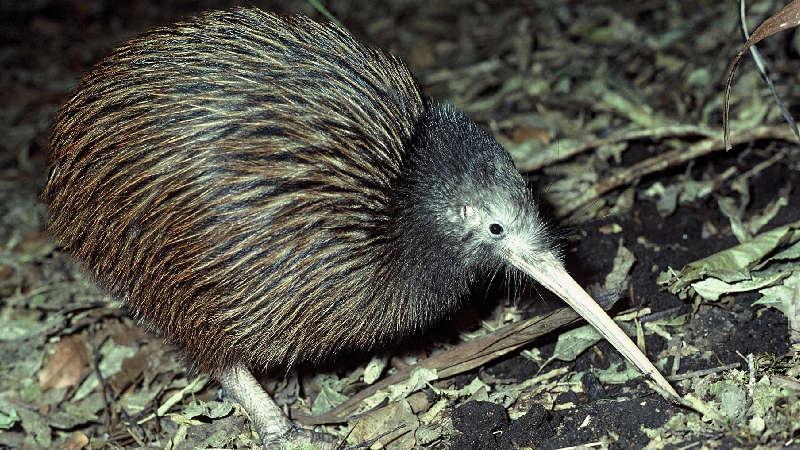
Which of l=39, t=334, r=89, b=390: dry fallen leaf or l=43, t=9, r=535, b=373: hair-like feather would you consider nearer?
l=43, t=9, r=535, b=373: hair-like feather

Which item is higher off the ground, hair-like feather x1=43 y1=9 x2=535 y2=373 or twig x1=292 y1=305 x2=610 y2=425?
hair-like feather x1=43 y1=9 x2=535 y2=373

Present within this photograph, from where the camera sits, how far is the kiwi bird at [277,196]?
12.0 feet

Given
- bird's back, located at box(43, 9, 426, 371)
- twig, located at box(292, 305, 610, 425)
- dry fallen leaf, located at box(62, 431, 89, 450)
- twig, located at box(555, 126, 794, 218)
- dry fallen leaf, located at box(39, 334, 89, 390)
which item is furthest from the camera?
twig, located at box(555, 126, 794, 218)

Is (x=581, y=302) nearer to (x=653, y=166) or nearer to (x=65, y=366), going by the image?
(x=653, y=166)

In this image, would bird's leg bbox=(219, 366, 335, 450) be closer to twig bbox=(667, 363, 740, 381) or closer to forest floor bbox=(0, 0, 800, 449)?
forest floor bbox=(0, 0, 800, 449)

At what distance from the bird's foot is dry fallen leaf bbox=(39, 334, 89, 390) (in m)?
1.31

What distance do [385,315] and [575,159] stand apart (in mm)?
2079

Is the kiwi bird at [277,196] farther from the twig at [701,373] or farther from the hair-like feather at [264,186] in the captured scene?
the twig at [701,373]

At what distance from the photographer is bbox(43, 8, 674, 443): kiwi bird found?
365cm

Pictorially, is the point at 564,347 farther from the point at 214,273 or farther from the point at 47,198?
the point at 47,198

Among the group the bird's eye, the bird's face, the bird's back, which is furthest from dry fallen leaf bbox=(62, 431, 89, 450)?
the bird's eye

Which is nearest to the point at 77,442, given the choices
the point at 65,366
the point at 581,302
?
the point at 65,366

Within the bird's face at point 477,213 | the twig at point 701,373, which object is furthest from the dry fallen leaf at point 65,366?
the twig at point 701,373

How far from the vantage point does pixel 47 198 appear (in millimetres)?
4180
